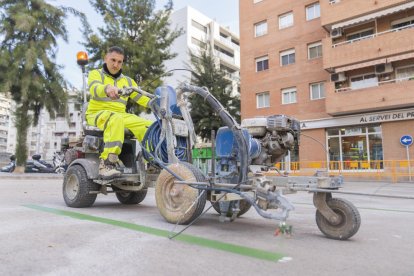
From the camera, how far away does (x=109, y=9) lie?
20953 millimetres

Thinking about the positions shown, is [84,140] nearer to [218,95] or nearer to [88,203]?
[88,203]

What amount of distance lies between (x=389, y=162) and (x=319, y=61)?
799cm

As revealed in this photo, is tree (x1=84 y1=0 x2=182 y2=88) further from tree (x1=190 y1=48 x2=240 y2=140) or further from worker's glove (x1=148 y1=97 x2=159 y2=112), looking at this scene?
worker's glove (x1=148 y1=97 x2=159 y2=112)

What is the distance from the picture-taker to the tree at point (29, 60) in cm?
2031

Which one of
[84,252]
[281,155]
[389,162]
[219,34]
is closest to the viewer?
[84,252]

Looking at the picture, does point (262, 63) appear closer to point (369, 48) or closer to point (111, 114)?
point (369, 48)

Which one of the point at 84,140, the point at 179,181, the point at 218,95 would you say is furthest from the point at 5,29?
the point at 179,181

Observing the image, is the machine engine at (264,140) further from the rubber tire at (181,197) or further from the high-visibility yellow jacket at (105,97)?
the high-visibility yellow jacket at (105,97)

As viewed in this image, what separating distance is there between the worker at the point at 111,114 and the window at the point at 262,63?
22.0 m

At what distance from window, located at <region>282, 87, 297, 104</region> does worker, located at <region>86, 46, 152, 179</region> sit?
66.4ft

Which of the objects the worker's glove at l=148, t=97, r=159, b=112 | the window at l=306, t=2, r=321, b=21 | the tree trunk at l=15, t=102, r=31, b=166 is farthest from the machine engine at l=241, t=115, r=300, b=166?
the window at l=306, t=2, r=321, b=21

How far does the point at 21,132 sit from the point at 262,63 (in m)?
17.1

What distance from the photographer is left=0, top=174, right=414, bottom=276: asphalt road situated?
2562 millimetres

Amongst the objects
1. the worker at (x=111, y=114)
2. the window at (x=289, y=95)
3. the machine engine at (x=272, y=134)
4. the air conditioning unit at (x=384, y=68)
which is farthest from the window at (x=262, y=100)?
the machine engine at (x=272, y=134)
